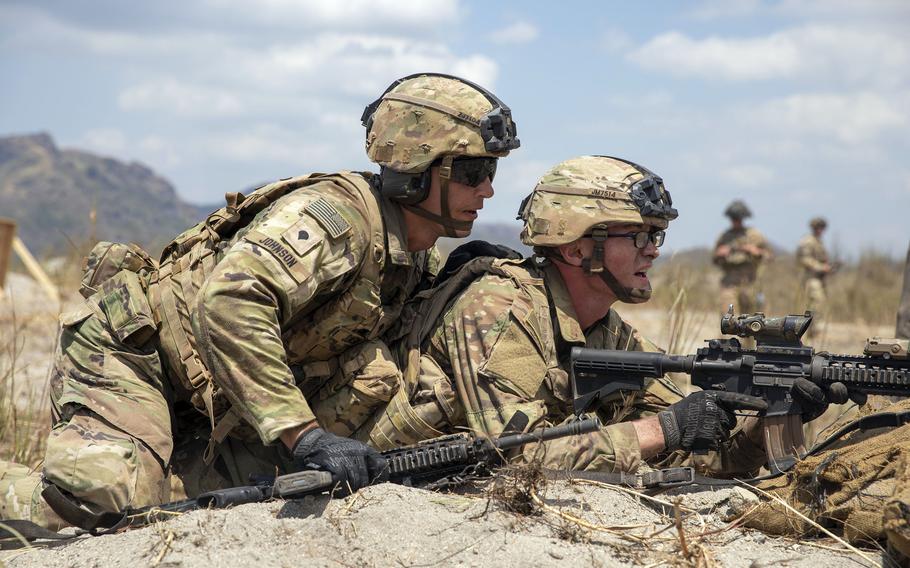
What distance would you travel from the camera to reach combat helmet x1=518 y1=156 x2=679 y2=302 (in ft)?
14.3

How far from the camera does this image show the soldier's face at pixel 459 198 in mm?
4426

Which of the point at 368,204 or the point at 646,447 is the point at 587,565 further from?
the point at 368,204

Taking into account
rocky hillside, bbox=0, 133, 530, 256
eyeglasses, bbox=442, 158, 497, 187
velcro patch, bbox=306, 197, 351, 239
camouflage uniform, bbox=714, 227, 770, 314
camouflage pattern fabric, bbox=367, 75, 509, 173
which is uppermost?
camouflage pattern fabric, bbox=367, 75, 509, 173

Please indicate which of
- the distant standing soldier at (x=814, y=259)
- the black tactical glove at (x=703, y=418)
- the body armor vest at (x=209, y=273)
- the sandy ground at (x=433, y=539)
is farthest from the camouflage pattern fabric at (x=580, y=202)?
the distant standing soldier at (x=814, y=259)

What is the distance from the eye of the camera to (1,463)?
4.52 meters

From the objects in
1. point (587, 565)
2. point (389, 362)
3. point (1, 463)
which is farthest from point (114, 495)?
point (587, 565)

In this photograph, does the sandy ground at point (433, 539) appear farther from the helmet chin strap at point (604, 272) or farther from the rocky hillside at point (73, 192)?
the rocky hillside at point (73, 192)

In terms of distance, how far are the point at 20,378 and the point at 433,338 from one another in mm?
5337

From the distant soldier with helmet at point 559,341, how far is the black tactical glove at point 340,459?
0.52 metres

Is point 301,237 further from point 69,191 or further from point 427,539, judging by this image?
point 69,191

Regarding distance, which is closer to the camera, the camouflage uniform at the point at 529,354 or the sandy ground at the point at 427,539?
the sandy ground at the point at 427,539

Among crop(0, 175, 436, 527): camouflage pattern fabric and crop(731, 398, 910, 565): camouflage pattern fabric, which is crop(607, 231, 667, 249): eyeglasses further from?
crop(731, 398, 910, 565): camouflage pattern fabric

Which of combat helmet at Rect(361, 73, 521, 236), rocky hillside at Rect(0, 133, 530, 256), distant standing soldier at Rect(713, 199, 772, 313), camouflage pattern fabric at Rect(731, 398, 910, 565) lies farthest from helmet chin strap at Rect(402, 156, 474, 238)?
rocky hillside at Rect(0, 133, 530, 256)

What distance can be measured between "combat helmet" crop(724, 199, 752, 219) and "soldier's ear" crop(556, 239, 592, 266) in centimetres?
1297
